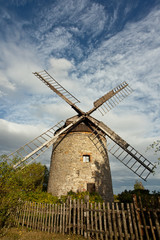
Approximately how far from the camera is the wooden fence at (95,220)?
4.61m

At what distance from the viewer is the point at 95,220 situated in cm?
540

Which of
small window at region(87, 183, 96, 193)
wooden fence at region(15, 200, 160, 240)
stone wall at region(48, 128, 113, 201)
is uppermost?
stone wall at region(48, 128, 113, 201)

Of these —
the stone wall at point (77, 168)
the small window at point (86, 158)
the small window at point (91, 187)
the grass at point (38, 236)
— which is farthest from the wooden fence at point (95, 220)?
the small window at point (86, 158)

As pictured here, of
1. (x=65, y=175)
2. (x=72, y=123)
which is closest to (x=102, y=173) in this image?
(x=65, y=175)

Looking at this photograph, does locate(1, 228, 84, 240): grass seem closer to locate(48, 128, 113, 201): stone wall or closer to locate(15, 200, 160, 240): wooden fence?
locate(15, 200, 160, 240): wooden fence

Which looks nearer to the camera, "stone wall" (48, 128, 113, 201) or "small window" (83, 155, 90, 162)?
"stone wall" (48, 128, 113, 201)

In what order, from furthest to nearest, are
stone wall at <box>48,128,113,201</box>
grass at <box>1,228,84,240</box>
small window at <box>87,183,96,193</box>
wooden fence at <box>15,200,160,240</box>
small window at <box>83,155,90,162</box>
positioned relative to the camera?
small window at <box>83,155,90,162</box> < stone wall at <box>48,128,113,201</box> < small window at <box>87,183,96,193</box> < grass at <box>1,228,84,240</box> < wooden fence at <box>15,200,160,240</box>

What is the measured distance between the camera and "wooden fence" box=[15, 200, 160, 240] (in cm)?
461

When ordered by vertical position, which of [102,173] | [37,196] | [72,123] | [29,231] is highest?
[72,123]

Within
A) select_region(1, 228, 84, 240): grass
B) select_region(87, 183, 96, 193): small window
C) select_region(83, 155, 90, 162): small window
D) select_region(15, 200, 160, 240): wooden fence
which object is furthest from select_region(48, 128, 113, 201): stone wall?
select_region(1, 228, 84, 240): grass

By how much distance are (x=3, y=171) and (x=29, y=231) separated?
3268 mm

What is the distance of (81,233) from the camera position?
224 inches

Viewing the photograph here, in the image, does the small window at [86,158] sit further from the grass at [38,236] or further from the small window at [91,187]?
the grass at [38,236]

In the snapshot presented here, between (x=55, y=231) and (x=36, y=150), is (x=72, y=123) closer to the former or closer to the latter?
(x=36, y=150)
